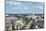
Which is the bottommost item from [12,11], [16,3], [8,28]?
[8,28]

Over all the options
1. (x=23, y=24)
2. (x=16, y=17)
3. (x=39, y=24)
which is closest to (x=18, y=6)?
(x=16, y=17)

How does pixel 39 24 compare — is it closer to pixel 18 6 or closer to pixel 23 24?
pixel 23 24

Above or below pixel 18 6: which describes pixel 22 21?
below

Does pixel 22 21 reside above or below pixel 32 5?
below

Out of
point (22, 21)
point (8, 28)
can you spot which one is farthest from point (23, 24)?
point (8, 28)

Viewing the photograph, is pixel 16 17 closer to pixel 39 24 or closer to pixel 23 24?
pixel 23 24

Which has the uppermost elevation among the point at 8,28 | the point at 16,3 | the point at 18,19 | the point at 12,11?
the point at 16,3
